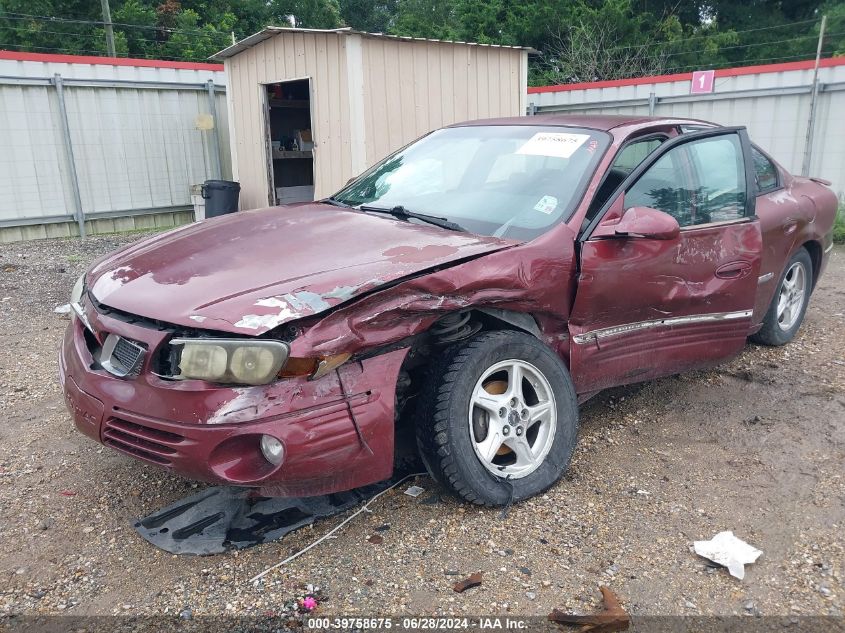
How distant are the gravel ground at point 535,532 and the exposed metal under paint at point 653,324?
59 cm

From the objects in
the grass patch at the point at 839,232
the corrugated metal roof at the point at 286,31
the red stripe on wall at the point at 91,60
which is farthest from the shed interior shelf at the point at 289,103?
the grass patch at the point at 839,232

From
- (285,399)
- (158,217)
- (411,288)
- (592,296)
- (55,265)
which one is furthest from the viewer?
(158,217)

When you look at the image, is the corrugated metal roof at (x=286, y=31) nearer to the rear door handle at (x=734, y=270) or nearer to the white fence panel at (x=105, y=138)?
the white fence panel at (x=105, y=138)

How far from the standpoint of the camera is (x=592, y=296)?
10.8 feet

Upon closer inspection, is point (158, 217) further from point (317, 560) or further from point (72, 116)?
point (317, 560)

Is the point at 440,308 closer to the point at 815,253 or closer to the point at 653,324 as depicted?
the point at 653,324

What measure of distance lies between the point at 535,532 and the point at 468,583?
0.45 metres

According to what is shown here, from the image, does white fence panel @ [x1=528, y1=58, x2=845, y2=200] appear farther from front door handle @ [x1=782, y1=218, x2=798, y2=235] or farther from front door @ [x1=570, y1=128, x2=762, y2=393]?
front door @ [x1=570, y1=128, x2=762, y2=393]

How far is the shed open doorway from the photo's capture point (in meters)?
10.1

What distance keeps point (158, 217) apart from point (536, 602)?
10619 millimetres

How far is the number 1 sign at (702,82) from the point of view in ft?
35.9

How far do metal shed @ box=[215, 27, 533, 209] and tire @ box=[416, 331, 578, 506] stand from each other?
571 centimetres

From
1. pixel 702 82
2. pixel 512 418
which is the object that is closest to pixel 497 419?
pixel 512 418

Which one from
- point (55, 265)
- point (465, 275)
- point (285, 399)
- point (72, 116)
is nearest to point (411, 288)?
point (465, 275)
